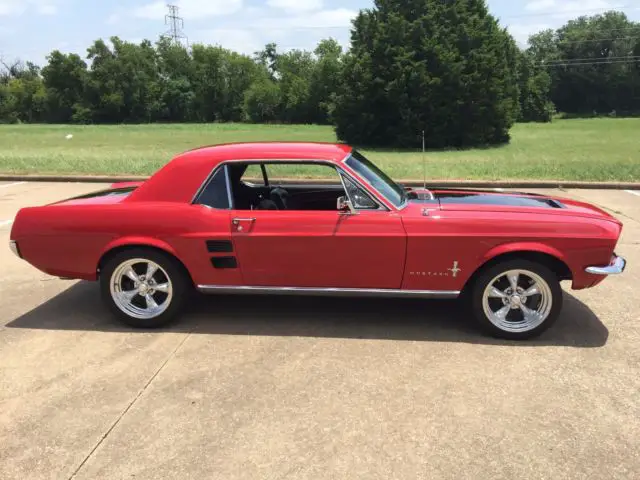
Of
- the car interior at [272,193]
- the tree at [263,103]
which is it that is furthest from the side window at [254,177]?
the tree at [263,103]

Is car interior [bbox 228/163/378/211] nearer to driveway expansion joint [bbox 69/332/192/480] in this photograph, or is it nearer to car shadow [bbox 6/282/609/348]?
car shadow [bbox 6/282/609/348]

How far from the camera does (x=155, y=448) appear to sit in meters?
2.94

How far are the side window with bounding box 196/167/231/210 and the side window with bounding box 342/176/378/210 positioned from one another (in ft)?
3.16

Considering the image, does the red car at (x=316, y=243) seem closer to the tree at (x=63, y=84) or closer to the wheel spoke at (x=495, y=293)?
the wheel spoke at (x=495, y=293)

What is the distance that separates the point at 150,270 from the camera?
174 inches

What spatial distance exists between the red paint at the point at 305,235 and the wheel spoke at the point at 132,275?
23 cm

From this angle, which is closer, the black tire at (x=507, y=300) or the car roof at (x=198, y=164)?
the black tire at (x=507, y=300)

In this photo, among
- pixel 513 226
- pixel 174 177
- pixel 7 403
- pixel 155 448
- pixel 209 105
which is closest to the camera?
pixel 155 448

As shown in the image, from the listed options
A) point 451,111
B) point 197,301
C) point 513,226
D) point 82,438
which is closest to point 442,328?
point 513,226

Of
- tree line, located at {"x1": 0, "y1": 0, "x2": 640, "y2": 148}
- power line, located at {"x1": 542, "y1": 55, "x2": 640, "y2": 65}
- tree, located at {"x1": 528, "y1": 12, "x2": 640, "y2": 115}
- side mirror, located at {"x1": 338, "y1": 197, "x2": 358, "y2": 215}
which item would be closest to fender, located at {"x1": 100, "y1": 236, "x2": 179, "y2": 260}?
side mirror, located at {"x1": 338, "y1": 197, "x2": 358, "y2": 215}

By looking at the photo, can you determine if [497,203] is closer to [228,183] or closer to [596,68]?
[228,183]

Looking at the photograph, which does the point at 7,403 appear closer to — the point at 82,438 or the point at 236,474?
the point at 82,438

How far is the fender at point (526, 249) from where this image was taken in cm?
401

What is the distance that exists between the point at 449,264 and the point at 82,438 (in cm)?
270
